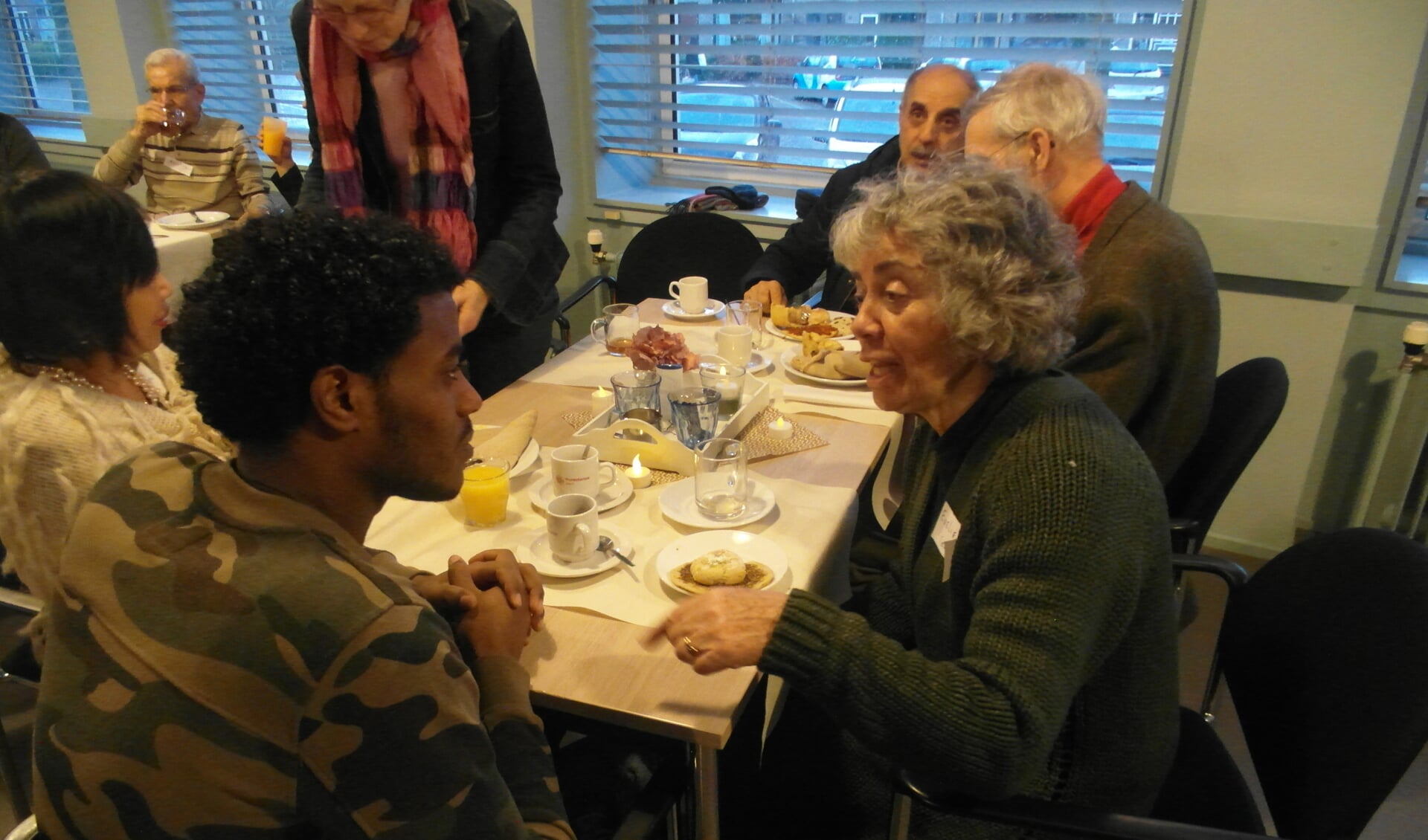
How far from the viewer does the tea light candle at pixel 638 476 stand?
161 centimetres

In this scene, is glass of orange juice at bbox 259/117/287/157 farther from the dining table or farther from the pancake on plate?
the pancake on plate

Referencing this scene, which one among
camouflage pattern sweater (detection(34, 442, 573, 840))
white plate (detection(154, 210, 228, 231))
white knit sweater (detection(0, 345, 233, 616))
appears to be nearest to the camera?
camouflage pattern sweater (detection(34, 442, 573, 840))

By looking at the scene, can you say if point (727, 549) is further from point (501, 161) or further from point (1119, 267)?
point (501, 161)

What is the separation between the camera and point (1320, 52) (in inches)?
94.9

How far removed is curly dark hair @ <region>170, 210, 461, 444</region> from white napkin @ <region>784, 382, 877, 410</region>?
49.7 inches

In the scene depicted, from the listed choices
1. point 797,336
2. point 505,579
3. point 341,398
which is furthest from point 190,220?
point 341,398

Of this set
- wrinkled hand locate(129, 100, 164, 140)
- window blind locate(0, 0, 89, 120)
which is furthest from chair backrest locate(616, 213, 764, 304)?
window blind locate(0, 0, 89, 120)

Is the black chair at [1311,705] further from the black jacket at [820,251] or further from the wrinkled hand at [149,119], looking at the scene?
the wrinkled hand at [149,119]

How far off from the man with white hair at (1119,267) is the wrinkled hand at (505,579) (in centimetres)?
108

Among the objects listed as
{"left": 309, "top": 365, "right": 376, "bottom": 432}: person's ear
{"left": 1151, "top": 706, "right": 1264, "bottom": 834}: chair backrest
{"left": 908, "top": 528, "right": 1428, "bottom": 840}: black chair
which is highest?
{"left": 309, "top": 365, "right": 376, "bottom": 432}: person's ear

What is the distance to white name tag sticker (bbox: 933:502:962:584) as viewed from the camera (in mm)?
1155

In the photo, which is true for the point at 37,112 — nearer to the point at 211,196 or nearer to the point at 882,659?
the point at 211,196

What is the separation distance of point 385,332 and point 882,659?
0.63 metres

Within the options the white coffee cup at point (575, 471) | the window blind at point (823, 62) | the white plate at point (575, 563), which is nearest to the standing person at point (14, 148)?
the window blind at point (823, 62)
